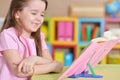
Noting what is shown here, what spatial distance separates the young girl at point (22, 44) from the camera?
1.21 metres

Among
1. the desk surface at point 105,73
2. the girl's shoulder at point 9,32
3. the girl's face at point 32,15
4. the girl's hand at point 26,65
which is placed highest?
the girl's face at point 32,15

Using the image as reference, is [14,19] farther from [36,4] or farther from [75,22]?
[75,22]

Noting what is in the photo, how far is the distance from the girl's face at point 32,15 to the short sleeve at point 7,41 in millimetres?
74

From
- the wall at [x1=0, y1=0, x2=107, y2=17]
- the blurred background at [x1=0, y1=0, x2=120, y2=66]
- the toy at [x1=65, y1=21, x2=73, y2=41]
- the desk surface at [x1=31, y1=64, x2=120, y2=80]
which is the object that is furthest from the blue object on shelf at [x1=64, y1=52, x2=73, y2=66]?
the desk surface at [x1=31, y1=64, x2=120, y2=80]

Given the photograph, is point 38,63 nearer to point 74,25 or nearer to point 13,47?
point 13,47

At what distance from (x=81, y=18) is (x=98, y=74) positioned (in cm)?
257

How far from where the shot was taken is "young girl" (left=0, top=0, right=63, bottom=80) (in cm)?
121

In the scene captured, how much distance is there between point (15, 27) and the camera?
1361 millimetres

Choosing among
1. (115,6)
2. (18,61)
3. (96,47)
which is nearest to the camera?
(96,47)

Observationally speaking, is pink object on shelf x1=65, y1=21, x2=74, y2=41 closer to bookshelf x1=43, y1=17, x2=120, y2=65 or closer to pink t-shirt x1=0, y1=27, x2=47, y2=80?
bookshelf x1=43, y1=17, x2=120, y2=65

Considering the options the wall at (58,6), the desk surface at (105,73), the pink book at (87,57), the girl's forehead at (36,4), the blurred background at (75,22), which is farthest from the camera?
the wall at (58,6)

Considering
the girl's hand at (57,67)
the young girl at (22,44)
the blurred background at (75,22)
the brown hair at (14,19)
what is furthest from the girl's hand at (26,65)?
the blurred background at (75,22)

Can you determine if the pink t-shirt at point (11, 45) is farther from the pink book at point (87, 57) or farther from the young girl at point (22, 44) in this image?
the pink book at point (87, 57)

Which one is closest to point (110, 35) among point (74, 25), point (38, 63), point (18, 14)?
point (38, 63)
